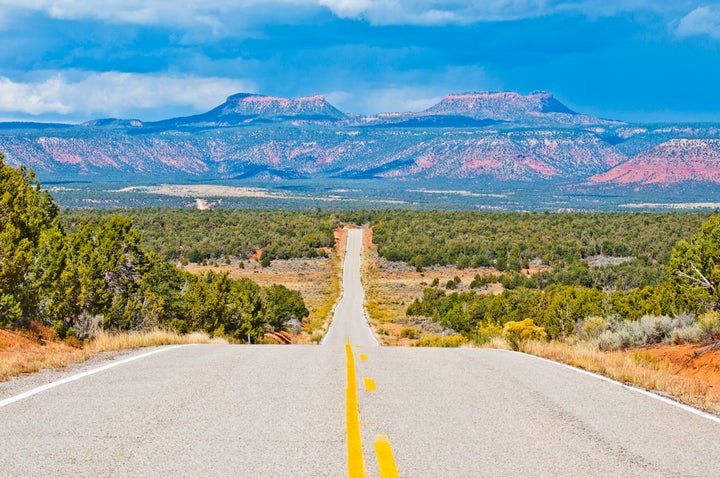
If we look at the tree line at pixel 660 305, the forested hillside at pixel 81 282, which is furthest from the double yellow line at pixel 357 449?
the tree line at pixel 660 305

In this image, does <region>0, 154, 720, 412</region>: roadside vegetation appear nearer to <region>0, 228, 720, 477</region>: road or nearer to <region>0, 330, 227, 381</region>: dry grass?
<region>0, 330, 227, 381</region>: dry grass

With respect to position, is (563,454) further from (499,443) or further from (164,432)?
(164,432)

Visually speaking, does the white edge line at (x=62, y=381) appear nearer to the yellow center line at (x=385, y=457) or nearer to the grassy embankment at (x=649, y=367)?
the yellow center line at (x=385, y=457)

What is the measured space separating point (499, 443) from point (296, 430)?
5.74 feet

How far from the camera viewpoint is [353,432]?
6629mm

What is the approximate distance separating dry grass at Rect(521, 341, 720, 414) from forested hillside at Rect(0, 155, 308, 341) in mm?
9212

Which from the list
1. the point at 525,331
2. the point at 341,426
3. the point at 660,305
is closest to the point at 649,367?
the point at 341,426

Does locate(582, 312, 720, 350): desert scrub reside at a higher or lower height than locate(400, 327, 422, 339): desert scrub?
higher

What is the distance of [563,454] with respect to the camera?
6055 mm

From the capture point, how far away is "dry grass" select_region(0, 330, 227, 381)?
9891mm

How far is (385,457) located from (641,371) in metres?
6.19

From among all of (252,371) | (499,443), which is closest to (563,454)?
(499,443)

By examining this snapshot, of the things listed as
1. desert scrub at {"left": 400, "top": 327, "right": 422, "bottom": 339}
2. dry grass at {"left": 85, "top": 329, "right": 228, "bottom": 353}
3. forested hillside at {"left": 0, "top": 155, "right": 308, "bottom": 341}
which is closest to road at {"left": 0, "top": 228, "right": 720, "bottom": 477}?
dry grass at {"left": 85, "top": 329, "right": 228, "bottom": 353}

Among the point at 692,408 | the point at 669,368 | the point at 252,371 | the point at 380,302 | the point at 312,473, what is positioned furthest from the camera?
the point at 380,302
